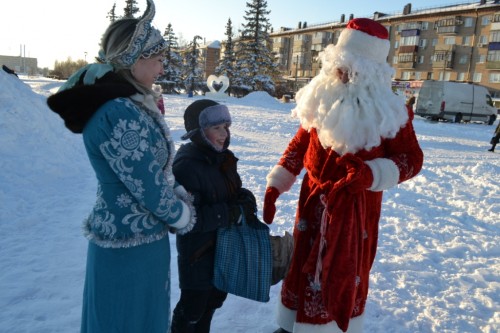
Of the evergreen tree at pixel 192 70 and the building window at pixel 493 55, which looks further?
the evergreen tree at pixel 192 70

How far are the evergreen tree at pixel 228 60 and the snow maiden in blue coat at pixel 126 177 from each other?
41.1 meters

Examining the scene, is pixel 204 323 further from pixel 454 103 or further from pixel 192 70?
pixel 192 70

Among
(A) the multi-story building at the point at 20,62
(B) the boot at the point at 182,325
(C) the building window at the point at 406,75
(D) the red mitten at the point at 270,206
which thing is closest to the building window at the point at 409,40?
(C) the building window at the point at 406,75

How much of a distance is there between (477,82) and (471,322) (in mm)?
51447

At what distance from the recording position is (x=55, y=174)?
6.87 meters

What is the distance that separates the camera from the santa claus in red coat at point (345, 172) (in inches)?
86.7

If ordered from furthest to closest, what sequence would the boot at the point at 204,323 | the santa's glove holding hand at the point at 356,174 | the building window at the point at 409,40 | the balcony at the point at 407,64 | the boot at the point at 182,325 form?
the balcony at the point at 407,64
the building window at the point at 409,40
the boot at the point at 204,323
the boot at the point at 182,325
the santa's glove holding hand at the point at 356,174

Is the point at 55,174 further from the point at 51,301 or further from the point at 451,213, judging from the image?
the point at 451,213

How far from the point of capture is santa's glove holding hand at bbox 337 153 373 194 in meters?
2.12

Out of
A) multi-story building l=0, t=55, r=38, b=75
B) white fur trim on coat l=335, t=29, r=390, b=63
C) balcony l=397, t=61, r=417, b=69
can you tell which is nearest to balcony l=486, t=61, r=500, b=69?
balcony l=397, t=61, r=417, b=69

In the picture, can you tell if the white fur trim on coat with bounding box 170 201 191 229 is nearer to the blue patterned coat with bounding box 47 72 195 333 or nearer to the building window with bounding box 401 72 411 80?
the blue patterned coat with bounding box 47 72 195 333

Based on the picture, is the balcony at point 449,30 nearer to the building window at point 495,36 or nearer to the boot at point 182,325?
the building window at point 495,36

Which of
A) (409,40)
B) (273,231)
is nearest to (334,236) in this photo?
(273,231)

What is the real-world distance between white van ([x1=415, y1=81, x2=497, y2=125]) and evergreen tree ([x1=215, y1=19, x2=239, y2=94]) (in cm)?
2198
